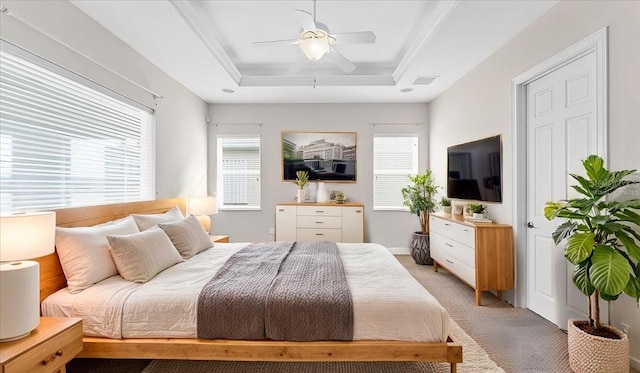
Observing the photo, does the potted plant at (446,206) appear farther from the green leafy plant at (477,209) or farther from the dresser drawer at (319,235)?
the dresser drawer at (319,235)

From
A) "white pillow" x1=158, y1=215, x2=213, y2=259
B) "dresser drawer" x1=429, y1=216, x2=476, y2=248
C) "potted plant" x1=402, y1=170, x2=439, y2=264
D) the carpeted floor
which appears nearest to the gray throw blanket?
the carpeted floor

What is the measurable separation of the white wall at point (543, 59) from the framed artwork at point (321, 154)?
1.61 m

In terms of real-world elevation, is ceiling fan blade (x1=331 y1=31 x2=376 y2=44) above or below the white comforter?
above

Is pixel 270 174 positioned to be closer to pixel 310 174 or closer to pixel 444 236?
pixel 310 174

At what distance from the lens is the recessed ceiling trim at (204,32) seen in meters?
2.58

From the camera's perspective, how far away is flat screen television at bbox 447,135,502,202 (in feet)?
11.0

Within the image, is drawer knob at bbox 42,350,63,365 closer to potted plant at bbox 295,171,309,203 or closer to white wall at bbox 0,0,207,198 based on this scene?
white wall at bbox 0,0,207,198

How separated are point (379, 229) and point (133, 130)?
12.9 feet

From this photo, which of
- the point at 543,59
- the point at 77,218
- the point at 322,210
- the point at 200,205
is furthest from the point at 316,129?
the point at 77,218

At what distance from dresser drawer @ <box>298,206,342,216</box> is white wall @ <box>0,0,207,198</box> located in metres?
1.78

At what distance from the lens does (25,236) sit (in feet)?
4.98

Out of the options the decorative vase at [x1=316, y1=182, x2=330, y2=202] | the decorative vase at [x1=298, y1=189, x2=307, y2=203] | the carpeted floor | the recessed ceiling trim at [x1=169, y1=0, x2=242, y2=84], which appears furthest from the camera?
the decorative vase at [x1=316, y1=182, x2=330, y2=202]

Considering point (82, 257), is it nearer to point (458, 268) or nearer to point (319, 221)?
point (319, 221)

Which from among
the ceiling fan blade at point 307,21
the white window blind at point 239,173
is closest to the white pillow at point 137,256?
the ceiling fan blade at point 307,21
